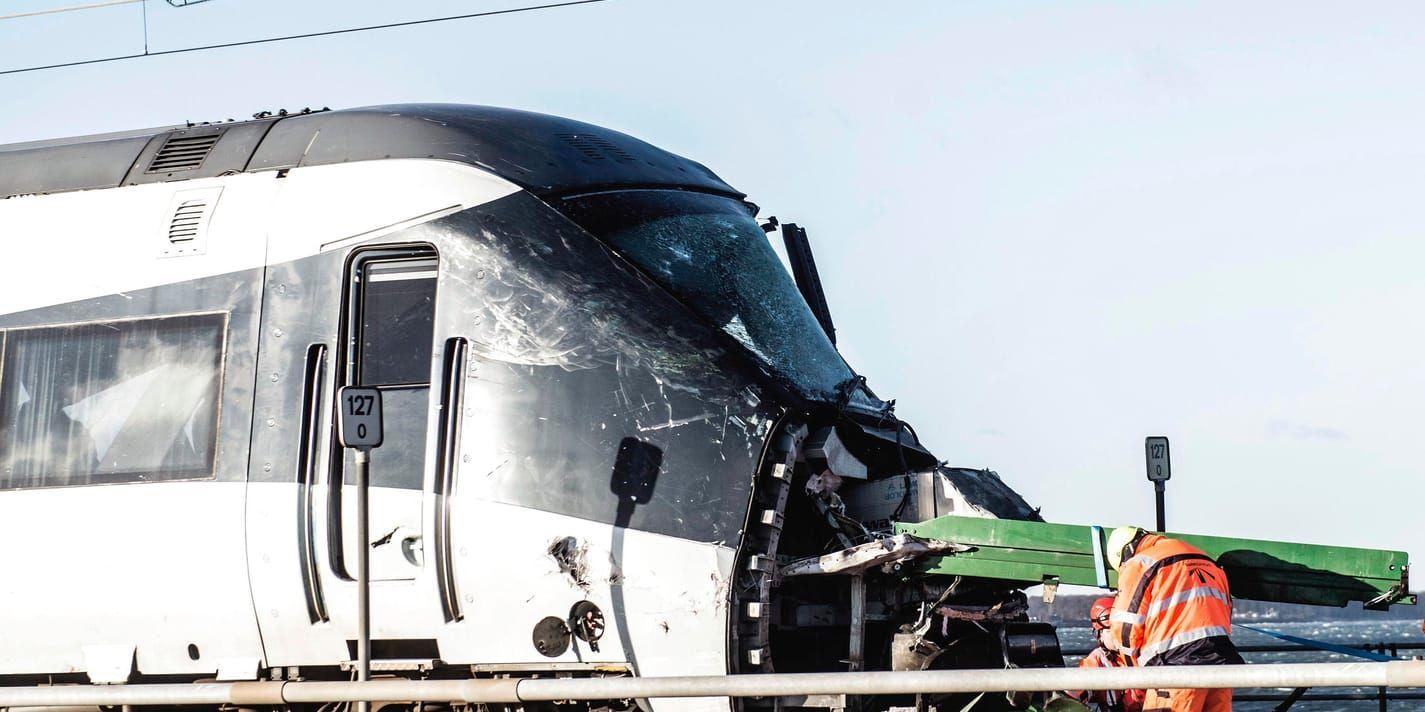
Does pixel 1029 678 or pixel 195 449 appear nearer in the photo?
pixel 1029 678

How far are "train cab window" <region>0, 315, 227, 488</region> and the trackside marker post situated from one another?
4.28 feet

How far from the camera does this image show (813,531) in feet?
29.8

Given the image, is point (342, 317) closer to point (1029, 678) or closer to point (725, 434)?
point (725, 434)

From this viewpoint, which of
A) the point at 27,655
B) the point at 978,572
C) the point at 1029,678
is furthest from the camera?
the point at 27,655

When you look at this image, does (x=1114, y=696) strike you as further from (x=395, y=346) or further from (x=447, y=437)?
(x=395, y=346)

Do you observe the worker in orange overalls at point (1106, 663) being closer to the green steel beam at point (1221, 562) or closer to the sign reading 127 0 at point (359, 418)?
the green steel beam at point (1221, 562)

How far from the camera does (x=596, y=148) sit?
389 inches

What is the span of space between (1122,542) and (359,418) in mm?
4042

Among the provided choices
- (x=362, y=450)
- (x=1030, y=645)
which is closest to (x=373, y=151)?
(x=362, y=450)

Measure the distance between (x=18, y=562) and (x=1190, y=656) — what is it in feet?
22.0

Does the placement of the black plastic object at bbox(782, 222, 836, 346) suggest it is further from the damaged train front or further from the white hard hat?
the white hard hat

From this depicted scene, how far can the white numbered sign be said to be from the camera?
45.6 feet

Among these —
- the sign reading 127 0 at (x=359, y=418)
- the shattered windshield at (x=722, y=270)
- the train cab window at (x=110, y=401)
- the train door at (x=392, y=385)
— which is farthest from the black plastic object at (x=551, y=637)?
the train cab window at (x=110, y=401)

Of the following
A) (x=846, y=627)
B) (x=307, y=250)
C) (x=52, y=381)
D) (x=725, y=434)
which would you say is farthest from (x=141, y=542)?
(x=846, y=627)
